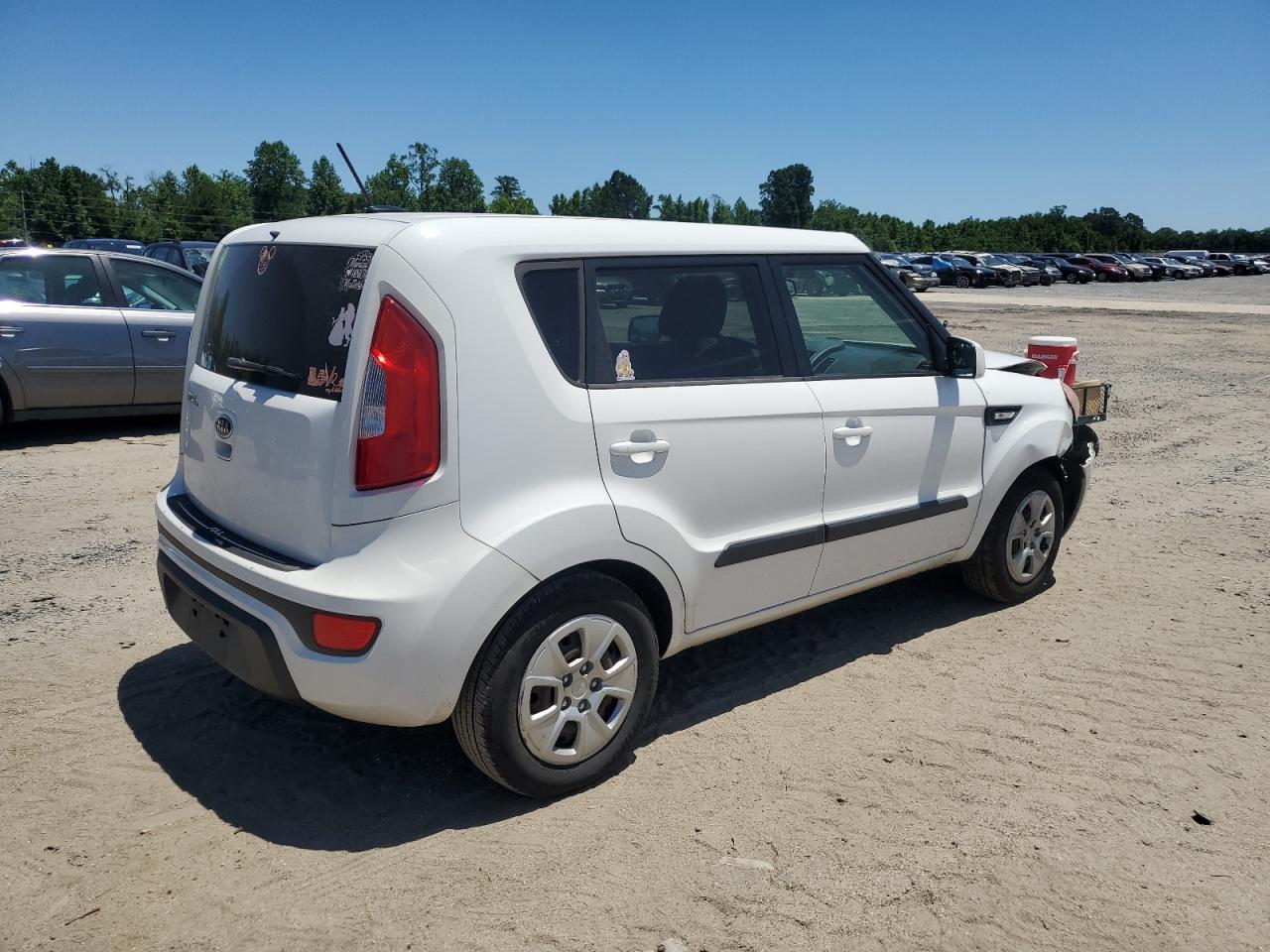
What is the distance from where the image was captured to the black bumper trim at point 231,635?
297 centimetres

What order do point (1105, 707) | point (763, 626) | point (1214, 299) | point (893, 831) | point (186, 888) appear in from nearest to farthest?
1. point (186, 888)
2. point (893, 831)
3. point (1105, 707)
4. point (763, 626)
5. point (1214, 299)

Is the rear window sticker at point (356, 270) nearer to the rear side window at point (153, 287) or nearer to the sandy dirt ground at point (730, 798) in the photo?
the sandy dirt ground at point (730, 798)

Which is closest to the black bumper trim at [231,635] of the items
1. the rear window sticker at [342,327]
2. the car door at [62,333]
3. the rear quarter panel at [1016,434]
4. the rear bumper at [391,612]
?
the rear bumper at [391,612]

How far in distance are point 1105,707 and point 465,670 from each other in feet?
8.84

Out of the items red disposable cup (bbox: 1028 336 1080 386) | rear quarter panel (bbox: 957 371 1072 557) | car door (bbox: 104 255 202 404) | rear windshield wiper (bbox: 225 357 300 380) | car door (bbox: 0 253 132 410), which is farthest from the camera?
car door (bbox: 104 255 202 404)

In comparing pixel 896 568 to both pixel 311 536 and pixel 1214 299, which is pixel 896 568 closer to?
pixel 311 536

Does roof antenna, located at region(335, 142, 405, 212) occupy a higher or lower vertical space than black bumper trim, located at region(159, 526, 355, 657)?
higher

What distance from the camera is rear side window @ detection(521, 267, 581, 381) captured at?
3.11 m

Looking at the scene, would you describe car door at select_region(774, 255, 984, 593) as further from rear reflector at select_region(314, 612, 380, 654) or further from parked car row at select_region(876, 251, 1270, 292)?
parked car row at select_region(876, 251, 1270, 292)

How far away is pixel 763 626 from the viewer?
4.85 metres

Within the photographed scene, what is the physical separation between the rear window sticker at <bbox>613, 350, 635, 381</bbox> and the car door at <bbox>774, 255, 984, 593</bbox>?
2.80ft

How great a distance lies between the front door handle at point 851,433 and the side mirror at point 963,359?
693 millimetres

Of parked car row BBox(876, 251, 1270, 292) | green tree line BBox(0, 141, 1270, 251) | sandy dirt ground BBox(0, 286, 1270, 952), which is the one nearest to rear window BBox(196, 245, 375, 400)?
sandy dirt ground BBox(0, 286, 1270, 952)

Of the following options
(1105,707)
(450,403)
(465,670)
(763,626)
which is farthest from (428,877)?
(1105,707)
